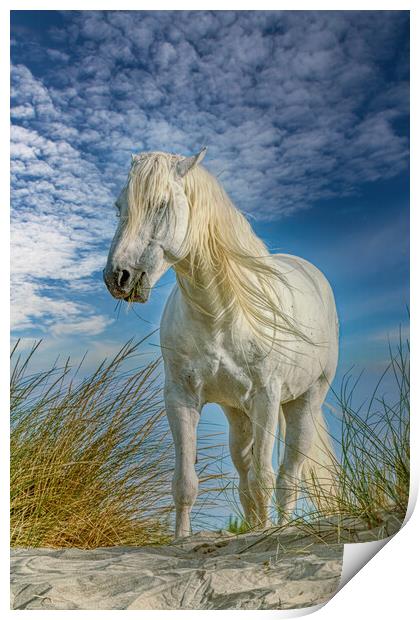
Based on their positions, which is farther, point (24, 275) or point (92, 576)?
point (24, 275)

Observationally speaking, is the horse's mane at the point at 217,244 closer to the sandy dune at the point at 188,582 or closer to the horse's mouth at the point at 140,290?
the horse's mouth at the point at 140,290

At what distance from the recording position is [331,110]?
2744mm

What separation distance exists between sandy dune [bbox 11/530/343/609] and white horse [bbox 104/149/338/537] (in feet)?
0.86

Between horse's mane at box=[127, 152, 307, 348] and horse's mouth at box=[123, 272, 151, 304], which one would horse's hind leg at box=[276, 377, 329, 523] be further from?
horse's mouth at box=[123, 272, 151, 304]

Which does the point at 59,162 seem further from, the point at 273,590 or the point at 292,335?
the point at 273,590

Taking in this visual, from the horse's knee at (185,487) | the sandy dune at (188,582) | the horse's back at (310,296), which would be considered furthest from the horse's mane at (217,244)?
the sandy dune at (188,582)

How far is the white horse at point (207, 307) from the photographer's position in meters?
2.36

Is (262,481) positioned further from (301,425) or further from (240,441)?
(301,425)

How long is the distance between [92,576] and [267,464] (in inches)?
28.9

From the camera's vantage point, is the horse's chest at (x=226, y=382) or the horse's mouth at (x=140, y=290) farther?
the horse's chest at (x=226, y=382)

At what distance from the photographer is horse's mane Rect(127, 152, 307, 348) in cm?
239

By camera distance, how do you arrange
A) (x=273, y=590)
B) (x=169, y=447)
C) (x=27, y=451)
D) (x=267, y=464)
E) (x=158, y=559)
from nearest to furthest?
1. (x=273, y=590)
2. (x=158, y=559)
3. (x=267, y=464)
4. (x=27, y=451)
5. (x=169, y=447)

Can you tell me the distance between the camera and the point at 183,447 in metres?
2.61

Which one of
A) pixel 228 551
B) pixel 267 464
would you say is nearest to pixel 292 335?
pixel 267 464
